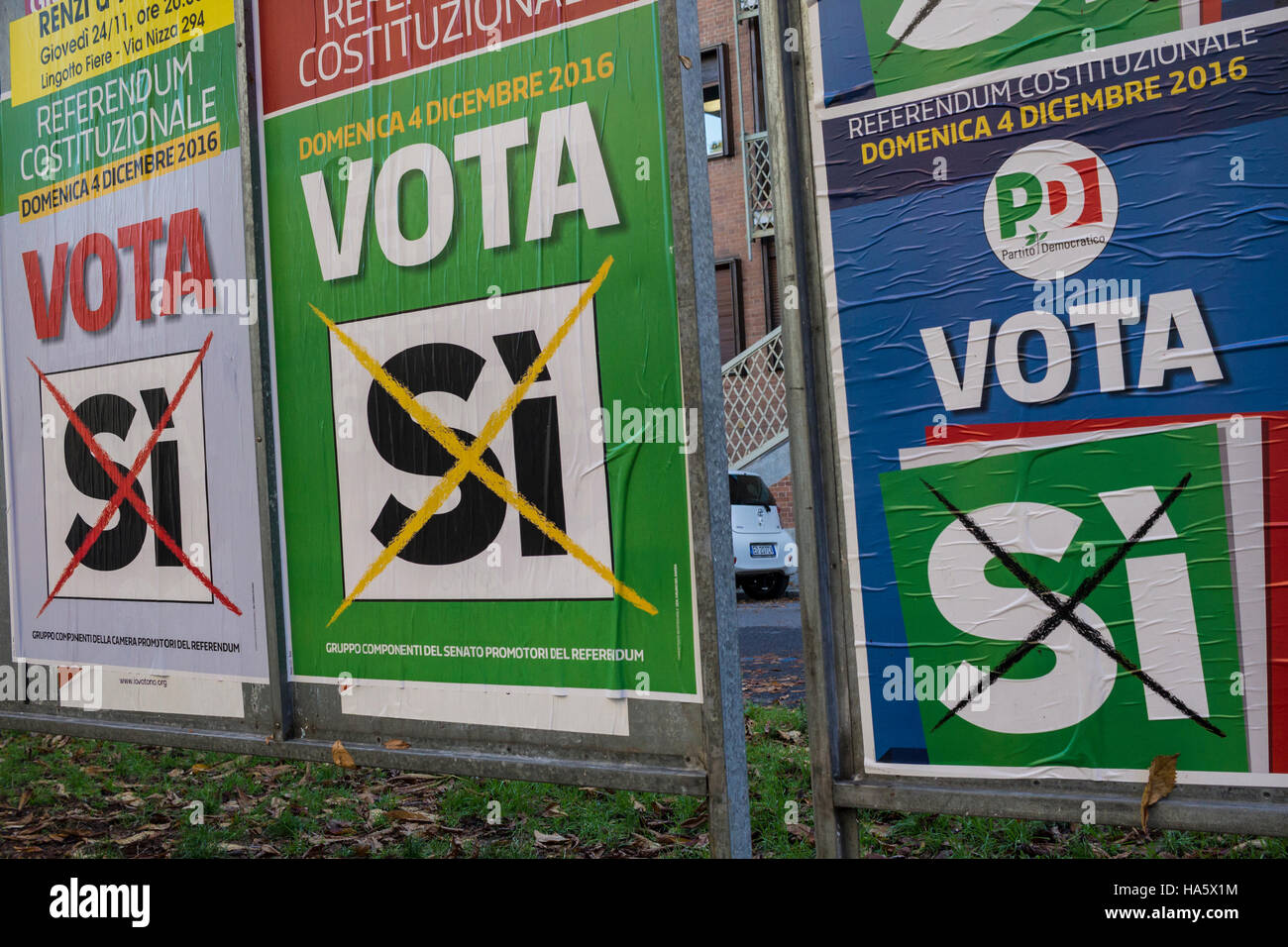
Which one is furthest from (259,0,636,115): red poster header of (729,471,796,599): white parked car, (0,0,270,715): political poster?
(729,471,796,599): white parked car

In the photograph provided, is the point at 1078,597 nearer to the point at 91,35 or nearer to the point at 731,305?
the point at 91,35

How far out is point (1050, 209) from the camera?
282 centimetres

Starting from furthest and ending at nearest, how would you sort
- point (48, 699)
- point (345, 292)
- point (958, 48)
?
point (48, 699), point (345, 292), point (958, 48)

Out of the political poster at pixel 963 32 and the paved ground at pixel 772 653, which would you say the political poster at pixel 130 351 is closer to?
the political poster at pixel 963 32

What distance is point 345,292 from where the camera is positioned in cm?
403

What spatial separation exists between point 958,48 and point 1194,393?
99cm

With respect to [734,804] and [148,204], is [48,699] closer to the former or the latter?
[148,204]

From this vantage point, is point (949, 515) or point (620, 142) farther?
point (620, 142)

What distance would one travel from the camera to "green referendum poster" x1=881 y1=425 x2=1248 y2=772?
8.88ft

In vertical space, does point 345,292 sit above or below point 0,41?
below

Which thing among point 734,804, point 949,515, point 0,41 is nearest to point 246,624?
point 734,804

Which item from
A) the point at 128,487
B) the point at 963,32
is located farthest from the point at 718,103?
the point at 963,32

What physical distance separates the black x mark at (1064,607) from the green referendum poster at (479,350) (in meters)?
0.75

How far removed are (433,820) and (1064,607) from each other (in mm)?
2993
